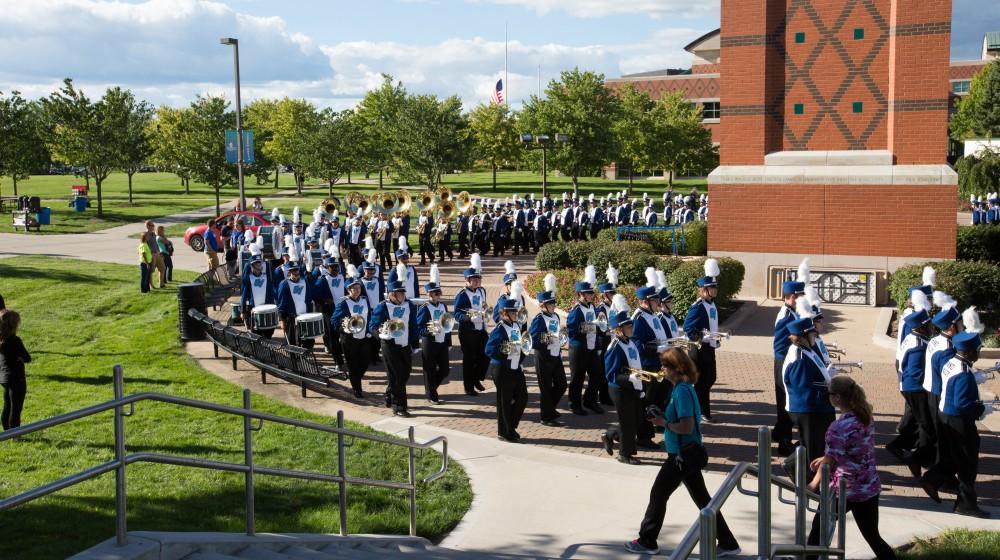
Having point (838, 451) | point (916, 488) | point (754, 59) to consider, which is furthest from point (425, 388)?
point (754, 59)

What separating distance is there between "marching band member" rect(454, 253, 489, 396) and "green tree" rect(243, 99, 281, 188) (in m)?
42.4

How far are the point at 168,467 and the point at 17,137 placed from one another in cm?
4044

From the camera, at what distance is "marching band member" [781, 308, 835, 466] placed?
31.4ft

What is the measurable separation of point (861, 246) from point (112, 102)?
3712cm

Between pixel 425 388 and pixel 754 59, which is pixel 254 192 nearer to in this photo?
pixel 754 59

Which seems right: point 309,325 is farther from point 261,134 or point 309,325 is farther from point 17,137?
point 261,134

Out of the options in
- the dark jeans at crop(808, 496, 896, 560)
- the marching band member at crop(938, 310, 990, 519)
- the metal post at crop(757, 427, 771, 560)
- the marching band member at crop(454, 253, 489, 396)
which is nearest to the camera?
the metal post at crop(757, 427, 771, 560)

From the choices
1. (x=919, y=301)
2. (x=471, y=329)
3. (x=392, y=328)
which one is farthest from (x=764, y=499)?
(x=471, y=329)

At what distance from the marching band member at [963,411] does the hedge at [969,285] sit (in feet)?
31.0

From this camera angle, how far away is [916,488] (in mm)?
10297

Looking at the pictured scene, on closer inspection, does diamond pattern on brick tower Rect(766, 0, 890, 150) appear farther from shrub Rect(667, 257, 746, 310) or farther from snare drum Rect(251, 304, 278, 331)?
snare drum Rect(251, 304, 278, 331)

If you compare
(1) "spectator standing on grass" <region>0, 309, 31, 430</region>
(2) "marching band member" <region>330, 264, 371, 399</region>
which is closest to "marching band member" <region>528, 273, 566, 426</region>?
(2) "marching band member" <region>330, 264, 371, 399</region>

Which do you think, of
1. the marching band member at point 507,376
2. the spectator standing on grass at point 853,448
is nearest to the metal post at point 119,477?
the spectator standing on grass at point 853,448

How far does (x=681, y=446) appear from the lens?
25.8ft
